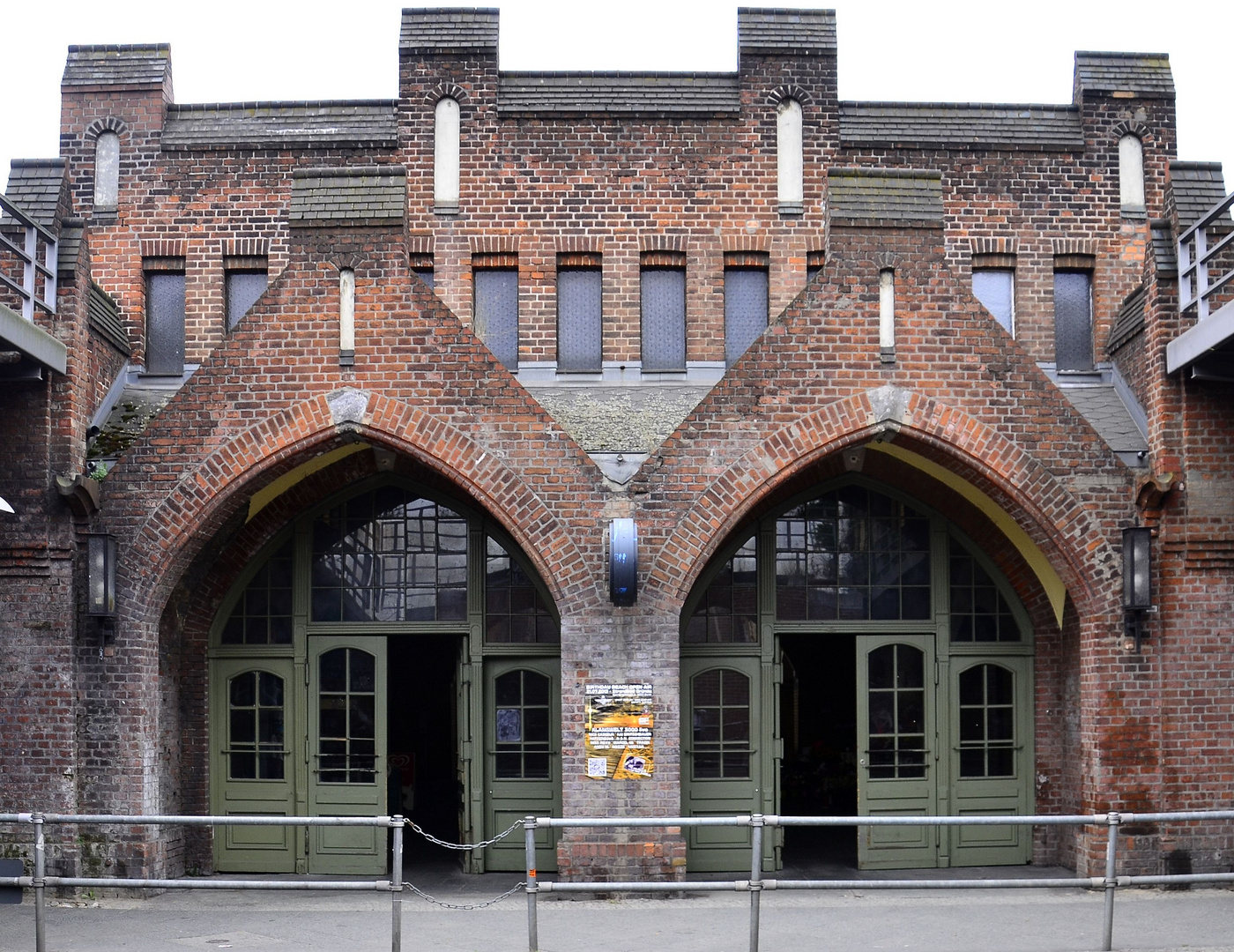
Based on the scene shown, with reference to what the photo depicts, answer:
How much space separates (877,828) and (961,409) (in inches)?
165

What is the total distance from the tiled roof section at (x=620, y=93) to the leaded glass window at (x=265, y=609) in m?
5.16

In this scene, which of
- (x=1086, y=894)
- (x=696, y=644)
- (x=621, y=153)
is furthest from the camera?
(x=621, y=153)

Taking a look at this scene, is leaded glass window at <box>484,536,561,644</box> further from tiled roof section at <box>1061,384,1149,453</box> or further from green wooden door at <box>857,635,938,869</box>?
tiled roof section at <box>1061,384,1149,453</box>

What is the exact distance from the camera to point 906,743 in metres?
13.5

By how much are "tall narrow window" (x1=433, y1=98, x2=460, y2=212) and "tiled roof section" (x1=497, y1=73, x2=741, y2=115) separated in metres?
0.50

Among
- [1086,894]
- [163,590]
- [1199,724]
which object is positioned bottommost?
[1086,894]

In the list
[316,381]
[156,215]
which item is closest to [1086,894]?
[316,381]

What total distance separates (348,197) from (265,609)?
404 centimetres

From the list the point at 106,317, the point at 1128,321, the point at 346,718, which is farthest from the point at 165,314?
the point at 1128,321

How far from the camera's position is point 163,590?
12133 mm

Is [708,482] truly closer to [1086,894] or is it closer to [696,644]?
[696,644]

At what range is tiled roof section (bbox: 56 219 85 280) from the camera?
1207cm

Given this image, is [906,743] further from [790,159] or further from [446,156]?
[446,156]

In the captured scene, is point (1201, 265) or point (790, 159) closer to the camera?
point (1201, 265)
